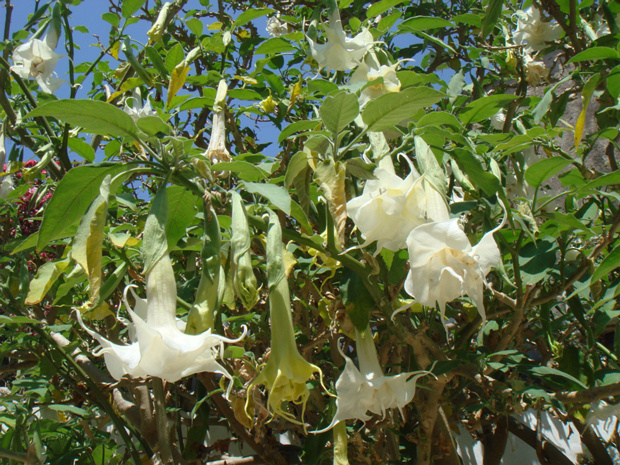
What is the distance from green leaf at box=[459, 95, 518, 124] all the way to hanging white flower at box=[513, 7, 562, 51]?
2.52 feet

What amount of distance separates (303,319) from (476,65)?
1.28 m

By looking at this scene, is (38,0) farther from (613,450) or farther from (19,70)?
(613,450)

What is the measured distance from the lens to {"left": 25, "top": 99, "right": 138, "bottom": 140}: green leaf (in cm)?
62

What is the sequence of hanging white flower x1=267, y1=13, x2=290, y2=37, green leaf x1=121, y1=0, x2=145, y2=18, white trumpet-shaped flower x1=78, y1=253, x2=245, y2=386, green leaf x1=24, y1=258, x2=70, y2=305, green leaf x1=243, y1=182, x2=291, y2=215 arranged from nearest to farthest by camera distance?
1. white trumpet-shaped flower x1=78, y1=253, x2=245, y2=386
2. green leaf x1=243, y1=182, x2=291, y2=215
3. green leaf x1=24, y1=258, x2=70, y2=305
4. green leaf x1=121, y1=0, x2=145, y2=18
5. hanging white flower x1=267, y1=13, x2=290, y2=37

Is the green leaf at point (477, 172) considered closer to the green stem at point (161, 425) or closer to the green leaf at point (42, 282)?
the green leaf at point (42, 282)

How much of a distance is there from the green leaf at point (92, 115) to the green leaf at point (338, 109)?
10.5 inches

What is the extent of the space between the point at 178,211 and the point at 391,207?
38 cm

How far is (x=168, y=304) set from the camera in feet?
1.98

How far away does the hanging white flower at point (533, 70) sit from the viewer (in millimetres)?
1661

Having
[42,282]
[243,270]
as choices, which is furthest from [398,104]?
[42,282]

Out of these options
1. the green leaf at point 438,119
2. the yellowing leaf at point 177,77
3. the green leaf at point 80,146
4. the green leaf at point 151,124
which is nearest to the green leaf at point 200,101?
the yellowing leaf at point 177,77

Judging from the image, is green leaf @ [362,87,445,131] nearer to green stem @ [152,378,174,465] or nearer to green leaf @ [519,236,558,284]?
green leaf @ [519,236,558,284]

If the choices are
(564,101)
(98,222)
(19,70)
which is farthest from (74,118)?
(564,101)

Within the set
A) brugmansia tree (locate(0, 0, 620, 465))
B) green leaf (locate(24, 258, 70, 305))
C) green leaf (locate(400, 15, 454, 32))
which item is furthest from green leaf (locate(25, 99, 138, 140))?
green leaf (locate(400, 15, 454, 32))
